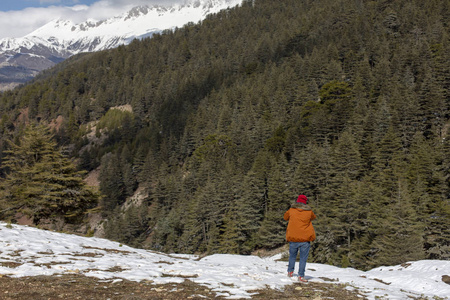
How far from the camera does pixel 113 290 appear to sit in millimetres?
7121

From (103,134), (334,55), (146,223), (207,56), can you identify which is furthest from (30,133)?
(207,56)

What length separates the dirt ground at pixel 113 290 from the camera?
21.0 feet

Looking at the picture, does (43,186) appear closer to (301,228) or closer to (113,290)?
(113,290)

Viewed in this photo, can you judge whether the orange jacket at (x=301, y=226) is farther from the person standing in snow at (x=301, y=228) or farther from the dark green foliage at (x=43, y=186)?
the dark green foliage at (x=43, y=186)

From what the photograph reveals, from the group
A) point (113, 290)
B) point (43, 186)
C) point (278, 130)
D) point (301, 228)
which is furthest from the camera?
point (278, 130)

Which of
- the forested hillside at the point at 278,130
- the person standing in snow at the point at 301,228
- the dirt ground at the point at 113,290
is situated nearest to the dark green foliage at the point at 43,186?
the forested hillside at the point at 278,130

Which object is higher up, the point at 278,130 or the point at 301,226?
the point at 278,130

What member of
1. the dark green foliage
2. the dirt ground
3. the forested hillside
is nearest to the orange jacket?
the dirt ground

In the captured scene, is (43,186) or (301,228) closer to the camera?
(301,228)

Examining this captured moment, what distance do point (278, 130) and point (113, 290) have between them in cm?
6290

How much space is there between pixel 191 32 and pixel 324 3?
249ft

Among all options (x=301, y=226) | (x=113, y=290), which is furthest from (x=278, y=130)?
(x=113, y=290)

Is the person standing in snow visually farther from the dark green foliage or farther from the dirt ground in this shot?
the dark green foliage

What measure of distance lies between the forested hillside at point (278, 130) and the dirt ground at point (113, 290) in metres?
21.7
